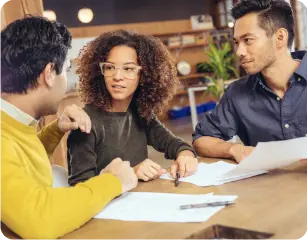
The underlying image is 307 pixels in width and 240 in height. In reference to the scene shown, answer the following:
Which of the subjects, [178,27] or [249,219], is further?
[178,27]

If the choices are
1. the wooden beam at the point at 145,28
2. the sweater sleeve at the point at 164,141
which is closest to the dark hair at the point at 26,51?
the sweater sleeve at the point at 164,141

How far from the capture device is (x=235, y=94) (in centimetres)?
212

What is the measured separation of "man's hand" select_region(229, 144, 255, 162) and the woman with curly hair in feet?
0.52

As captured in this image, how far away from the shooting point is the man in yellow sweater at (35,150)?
3.42 ft

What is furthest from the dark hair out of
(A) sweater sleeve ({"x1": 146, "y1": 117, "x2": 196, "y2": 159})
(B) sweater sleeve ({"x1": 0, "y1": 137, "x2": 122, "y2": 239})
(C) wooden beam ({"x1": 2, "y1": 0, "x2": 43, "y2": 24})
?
(C) wooden beam ({"x1": 2, "y1": 0, "x2": 43, "y2": 24})

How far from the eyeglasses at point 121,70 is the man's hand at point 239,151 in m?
0.52

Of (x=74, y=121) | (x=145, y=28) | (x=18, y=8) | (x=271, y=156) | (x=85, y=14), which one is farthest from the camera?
(x=145, y=28)

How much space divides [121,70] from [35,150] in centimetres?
68

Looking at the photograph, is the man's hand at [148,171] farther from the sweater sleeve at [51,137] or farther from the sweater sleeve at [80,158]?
the sweater sleeve at [51,137]

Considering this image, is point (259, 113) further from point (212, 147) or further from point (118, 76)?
point (118, 76)

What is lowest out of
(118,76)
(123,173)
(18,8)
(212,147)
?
(212,147)

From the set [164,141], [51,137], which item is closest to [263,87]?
[164,141]

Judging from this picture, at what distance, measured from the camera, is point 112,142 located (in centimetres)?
190

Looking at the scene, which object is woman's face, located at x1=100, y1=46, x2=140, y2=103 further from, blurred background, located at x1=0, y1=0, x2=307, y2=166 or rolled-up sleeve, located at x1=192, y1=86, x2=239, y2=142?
blurred background, located at x1=0, y1=0, x2=307, y2=166
